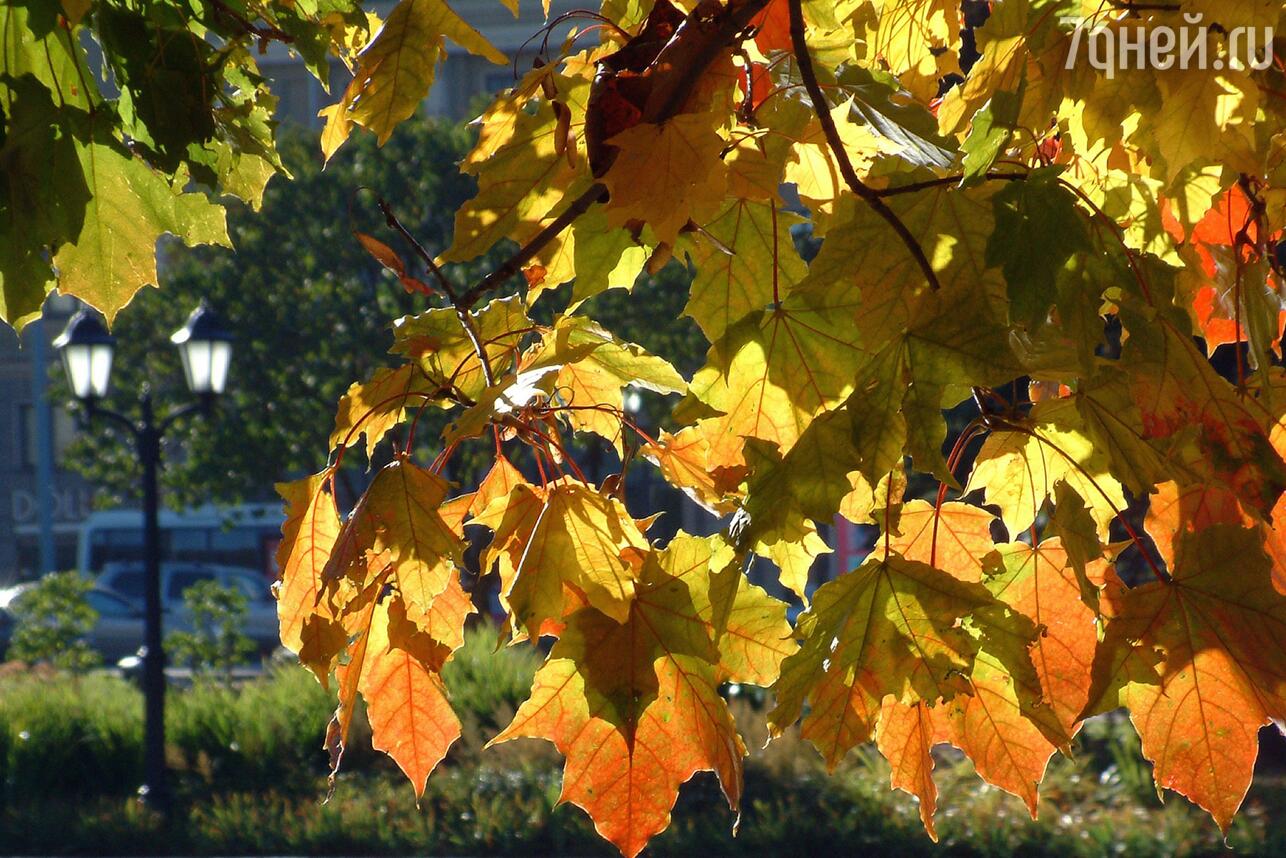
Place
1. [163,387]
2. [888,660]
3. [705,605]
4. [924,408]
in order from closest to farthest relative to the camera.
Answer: [924,408] < [888,660] < [705,605] < [163,387]

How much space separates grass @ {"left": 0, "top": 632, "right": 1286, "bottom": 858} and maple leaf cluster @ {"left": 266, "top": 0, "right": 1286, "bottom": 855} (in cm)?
525

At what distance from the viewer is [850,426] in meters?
1.35

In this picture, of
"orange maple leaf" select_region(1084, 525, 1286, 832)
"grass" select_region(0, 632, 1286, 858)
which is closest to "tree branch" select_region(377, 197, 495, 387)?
"orange maple leaf" select_region(1084, 525, 1286, 832)

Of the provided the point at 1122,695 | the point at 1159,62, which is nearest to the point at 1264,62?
the point at 1159,62

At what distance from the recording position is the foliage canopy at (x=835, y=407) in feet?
4.48

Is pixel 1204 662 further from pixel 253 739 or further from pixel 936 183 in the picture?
pixel 253 739

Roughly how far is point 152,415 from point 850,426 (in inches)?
333

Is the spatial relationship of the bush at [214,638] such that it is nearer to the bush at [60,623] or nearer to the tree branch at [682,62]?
the bush at [60,623]

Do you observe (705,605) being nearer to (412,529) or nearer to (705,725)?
(705,725)

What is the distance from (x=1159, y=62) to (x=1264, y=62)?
0.40 ft

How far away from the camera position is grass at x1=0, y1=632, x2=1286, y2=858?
6.89m

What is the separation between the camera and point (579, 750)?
60.5 inches

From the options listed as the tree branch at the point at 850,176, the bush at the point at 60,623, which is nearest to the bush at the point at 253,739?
the bush at the point at 60,623

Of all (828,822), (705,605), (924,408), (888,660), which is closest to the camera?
(924,408)
